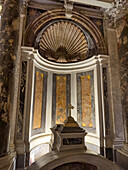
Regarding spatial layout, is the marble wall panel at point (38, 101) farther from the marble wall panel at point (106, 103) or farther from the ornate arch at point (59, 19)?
the marble wall panel at point (106, 103)

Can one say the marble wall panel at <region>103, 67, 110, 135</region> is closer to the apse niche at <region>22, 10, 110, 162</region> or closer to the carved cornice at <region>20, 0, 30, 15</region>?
the apse niche at <region>22, 10, 110, 162</region>

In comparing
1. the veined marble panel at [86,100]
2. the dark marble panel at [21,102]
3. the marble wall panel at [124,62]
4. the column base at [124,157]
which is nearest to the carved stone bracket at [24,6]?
the dark marble panel at [21,102]

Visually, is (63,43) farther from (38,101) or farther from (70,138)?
(70,138)

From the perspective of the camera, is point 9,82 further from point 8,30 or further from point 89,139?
point 89,139

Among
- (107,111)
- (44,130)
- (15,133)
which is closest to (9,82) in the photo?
(15,133)

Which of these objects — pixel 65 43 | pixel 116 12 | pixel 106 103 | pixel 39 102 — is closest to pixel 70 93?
pixel 39 102

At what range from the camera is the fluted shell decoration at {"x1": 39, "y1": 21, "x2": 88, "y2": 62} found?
20.6 ft

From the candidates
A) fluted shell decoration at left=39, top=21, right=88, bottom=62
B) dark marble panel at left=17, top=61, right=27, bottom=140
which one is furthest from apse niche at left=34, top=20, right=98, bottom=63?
dark marble panel at left=17, top=61, right=27, bottom=140

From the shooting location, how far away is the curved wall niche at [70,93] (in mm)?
5055

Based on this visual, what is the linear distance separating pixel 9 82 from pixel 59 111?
376 centimetres

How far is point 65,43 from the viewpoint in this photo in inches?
275

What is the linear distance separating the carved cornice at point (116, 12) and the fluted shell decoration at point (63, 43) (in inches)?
51.5

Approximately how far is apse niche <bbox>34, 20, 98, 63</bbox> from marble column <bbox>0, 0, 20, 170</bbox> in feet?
7.68

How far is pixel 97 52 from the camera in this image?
19.0ft
